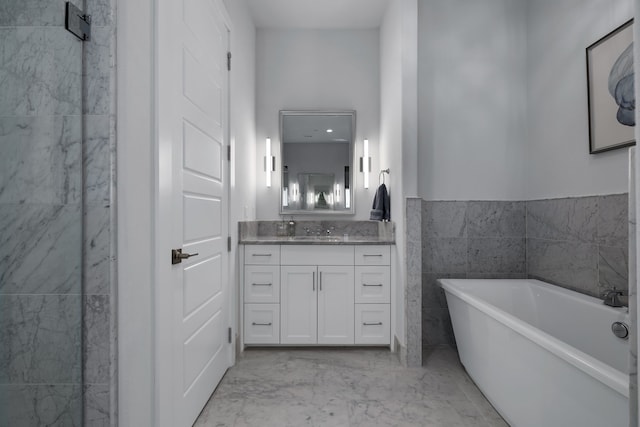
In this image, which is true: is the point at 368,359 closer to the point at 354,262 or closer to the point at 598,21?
the point at 354,262

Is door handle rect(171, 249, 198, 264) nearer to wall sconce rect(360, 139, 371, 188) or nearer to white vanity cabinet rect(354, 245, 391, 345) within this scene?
white vanity cabinet rect(354, 245, 391, 345)

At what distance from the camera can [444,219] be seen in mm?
2746

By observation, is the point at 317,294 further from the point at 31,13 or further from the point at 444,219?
the point at 31,13

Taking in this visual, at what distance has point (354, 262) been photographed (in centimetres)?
265

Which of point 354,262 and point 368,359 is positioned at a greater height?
point 354,262

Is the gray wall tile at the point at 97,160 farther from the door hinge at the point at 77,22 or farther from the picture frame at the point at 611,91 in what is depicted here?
the picture frame at the point at 611,91

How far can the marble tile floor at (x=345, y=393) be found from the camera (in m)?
1.79

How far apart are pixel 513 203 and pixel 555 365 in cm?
171

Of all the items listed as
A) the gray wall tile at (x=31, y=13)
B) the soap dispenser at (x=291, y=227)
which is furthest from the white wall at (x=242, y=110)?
the gray wall tile at (x=31, y=13)

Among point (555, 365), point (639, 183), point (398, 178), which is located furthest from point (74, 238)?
point (398, 178)

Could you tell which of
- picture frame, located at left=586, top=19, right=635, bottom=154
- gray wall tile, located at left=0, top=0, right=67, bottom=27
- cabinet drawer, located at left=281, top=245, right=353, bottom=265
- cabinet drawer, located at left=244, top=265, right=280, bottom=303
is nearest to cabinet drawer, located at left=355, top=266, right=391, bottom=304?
cabinet drawer, located at left=281, top=245, right=353, bottom=265

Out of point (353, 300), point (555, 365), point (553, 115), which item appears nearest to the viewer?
point (555, 365)

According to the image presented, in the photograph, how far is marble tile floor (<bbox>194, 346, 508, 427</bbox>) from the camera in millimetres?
1787

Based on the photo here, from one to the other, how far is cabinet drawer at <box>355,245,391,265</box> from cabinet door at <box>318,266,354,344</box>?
0.39 feet
